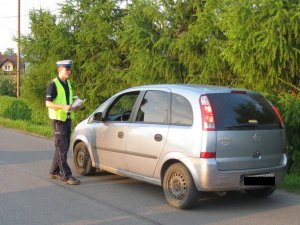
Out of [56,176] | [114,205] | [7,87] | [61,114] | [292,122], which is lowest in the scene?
[114,205]

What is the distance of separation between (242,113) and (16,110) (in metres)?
18.9

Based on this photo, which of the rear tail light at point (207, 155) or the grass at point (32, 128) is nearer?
the rear tail light at point (207, 155)

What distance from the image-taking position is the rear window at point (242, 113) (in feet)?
20.1

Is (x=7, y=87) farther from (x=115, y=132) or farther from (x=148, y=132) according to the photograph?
(x=148, y=132)

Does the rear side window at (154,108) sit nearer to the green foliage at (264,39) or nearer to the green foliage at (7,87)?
the green foliage at (264,39)

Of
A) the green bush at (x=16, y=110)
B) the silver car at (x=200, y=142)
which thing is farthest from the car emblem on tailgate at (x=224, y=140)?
the green bush at (x=16, y=110)

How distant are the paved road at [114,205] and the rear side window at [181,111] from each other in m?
1.17

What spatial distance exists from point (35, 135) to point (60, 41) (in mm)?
3197

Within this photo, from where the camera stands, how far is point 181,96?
655 cm

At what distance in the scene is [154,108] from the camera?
696 centimetres

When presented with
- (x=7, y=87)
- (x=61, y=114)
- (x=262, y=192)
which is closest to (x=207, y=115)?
(x=262, y=192)

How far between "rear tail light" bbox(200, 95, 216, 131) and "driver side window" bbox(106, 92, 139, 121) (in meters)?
1.56

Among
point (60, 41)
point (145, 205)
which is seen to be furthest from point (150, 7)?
point (145, 205)

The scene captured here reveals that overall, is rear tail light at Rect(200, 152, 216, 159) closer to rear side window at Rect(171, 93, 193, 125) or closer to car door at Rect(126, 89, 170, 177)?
rear side window at Rect(171, 93, 193, 125)
